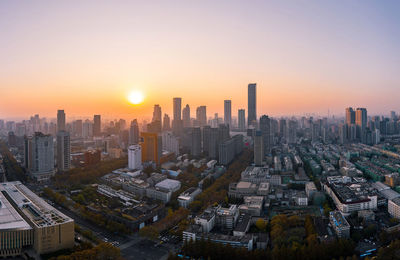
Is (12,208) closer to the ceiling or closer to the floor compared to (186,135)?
closer to the floor

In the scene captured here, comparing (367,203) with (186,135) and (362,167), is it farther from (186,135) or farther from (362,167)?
(186,135)

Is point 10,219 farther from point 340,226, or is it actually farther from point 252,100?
point 252,100

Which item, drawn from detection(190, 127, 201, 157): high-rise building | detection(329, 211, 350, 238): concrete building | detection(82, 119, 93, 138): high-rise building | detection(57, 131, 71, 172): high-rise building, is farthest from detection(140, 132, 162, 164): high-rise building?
detection(82, 119, 93, 138): high-rise building

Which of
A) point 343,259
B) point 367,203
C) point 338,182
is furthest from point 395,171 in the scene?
point 343,259

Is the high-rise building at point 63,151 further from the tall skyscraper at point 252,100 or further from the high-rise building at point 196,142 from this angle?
the tall skyscraper at point 252,100

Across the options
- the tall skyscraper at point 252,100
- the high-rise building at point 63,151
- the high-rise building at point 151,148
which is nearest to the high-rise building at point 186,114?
the tall skyscraper at point 252,100

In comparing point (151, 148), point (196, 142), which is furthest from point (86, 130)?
point (151, 148)

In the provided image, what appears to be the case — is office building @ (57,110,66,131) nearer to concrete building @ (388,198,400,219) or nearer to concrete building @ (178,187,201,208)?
concrete building @ (178,187,201,208)
